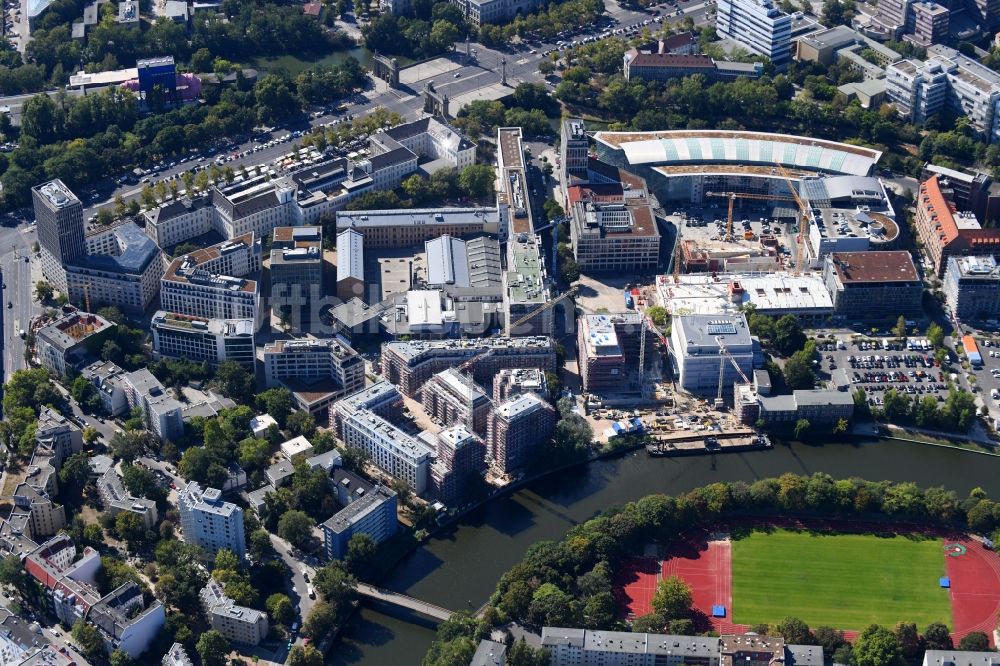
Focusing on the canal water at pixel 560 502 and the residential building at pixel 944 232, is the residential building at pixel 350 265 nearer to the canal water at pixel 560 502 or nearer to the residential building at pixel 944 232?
the canal water at pixel 560 502

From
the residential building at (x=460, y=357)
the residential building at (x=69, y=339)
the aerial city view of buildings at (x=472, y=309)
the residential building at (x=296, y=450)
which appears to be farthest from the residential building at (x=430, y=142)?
the residential building at (x=296, y=450)

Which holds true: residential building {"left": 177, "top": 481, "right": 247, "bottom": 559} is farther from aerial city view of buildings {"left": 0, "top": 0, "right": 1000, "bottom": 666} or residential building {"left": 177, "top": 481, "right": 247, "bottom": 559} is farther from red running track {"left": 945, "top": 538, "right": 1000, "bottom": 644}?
red running track {"left": 945, "top": 538, "right": 1000, "bottom": 644}

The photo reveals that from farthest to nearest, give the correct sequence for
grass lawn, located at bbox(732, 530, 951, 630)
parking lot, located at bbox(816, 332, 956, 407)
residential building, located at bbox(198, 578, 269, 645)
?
parking lot, located at bbox(816, 332, 956, 407), grass lawn, located at bbox(732, 530, 951, 630), residential building, located at bbox(198, 578, 269, 645)

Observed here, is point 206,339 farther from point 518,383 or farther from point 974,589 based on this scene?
point 974,589

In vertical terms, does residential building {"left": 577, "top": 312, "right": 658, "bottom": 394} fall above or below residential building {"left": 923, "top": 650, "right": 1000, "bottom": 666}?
above

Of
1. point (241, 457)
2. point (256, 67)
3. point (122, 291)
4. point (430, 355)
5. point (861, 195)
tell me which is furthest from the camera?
point (256, 67)

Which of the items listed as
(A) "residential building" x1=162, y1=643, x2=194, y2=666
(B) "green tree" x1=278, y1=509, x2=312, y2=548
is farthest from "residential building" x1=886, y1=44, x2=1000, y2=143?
(A) "residential building" x1=162, y1=643, x2=194, y2=666

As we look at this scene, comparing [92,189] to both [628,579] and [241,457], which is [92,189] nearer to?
[241,457]

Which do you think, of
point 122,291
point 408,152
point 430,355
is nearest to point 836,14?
point 408,152
